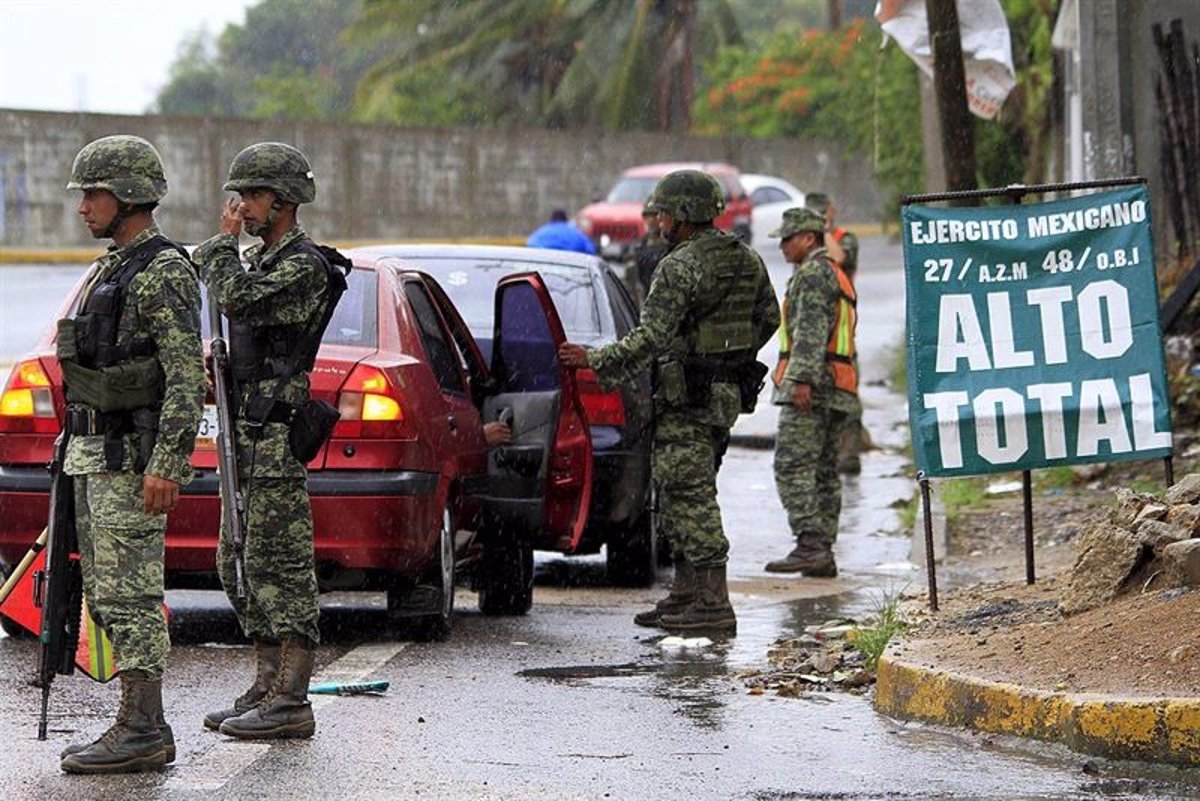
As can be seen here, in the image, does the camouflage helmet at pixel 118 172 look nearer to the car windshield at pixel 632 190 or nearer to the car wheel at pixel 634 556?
the car wheel at pixel 634 556

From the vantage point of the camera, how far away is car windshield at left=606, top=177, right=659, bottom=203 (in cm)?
3688

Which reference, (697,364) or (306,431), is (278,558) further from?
(697,364)

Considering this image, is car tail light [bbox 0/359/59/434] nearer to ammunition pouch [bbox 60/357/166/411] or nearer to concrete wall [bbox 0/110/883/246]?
ammunition pouch [bbox 60/357/166/411]

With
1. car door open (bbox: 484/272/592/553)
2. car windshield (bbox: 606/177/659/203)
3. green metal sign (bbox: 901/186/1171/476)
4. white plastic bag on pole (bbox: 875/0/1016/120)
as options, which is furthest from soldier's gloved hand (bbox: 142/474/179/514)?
car windshield (bbox: 606/177/659/203)

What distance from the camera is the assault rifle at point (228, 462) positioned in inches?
286

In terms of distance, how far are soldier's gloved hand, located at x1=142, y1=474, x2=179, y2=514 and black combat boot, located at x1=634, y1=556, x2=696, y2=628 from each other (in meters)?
3.59

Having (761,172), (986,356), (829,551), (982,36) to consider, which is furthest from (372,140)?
(986,356)

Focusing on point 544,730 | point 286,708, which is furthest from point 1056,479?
point 286,708

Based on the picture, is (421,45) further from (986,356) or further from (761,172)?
(986,356)

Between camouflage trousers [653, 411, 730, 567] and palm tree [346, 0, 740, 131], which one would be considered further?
palm tree [346, 0, 740, 131]

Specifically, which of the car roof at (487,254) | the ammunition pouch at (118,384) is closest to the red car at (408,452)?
the car roof at (487,254)

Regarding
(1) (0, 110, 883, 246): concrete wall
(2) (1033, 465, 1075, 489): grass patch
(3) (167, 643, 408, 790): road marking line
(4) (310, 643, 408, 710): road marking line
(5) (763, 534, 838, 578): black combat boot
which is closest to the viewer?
A: (3) (167, 643, 408, 790): road marking line

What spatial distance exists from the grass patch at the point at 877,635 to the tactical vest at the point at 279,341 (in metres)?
2.36

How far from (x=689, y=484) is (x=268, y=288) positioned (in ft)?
10.5
